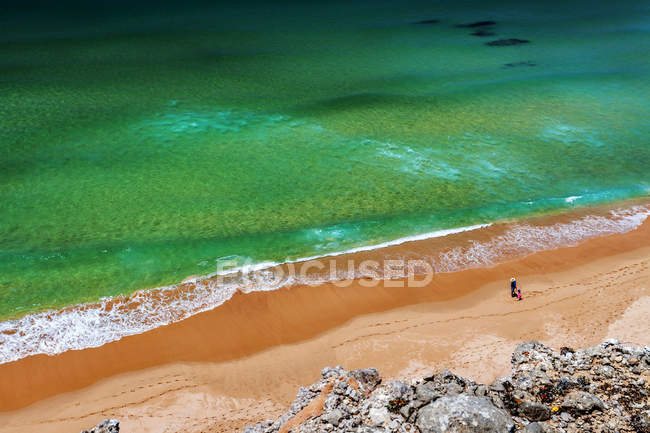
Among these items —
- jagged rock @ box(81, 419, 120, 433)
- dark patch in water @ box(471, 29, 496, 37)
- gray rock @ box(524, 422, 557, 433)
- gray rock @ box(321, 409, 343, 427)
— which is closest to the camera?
gray rock @ box(524, 422, 557, 433)

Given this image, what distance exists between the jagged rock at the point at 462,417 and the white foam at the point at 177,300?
7401mm

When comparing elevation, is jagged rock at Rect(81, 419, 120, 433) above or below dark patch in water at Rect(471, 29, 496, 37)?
below

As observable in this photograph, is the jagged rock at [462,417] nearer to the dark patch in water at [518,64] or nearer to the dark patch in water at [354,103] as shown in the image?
the dark patch in water at [354,103]

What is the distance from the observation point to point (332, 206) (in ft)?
Answer: 65.4

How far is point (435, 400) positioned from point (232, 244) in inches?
403

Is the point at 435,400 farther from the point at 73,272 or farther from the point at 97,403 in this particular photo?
the point at 73,272

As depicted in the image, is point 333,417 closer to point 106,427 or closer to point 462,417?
point 462,417

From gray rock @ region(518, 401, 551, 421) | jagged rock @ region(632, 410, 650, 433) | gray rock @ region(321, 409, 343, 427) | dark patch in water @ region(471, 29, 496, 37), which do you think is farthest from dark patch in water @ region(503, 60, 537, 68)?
gray rock @ region(321, 409, 343, 427)

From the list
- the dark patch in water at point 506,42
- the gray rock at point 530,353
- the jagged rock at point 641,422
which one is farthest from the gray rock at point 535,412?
the dark patch in water at point 506,42

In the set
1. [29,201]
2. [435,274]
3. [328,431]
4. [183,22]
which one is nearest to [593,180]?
[435,274]

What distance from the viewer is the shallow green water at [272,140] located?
1773 cm

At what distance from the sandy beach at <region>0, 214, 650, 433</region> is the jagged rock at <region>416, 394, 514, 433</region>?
3498 millimetres

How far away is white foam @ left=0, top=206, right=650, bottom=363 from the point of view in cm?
1370

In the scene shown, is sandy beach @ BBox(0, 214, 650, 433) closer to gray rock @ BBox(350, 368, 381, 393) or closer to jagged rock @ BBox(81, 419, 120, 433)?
jagged rock @ BBox(81, 419, 120, 433)
